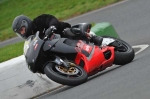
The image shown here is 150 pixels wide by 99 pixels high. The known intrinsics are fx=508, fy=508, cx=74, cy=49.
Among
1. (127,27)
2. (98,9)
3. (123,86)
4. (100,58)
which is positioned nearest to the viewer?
(123,86)

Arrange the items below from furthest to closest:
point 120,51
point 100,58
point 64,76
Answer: point 120,51
point 100,58
point 64,76

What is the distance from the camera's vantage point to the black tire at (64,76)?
25.7ft

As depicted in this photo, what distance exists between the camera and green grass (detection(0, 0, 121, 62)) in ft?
60.0

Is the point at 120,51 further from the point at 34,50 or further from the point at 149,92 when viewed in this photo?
the point at 149,92

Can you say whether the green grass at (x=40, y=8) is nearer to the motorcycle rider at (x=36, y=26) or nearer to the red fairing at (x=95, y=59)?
the motorcycle rider at (x=36, y=26)

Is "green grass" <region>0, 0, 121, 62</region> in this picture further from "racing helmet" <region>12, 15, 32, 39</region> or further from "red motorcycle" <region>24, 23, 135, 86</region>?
"red motorcycle" <region>24, 23, 135, 86</region>

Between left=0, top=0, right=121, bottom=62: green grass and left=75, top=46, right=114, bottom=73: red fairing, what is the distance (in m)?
6.84

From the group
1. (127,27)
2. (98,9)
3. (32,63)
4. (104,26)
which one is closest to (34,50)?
(32,63)

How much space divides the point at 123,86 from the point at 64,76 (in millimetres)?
1550

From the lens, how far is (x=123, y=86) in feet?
21.7

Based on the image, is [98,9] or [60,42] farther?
[98,9]

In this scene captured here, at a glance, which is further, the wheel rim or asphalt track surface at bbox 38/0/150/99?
the wheel rim

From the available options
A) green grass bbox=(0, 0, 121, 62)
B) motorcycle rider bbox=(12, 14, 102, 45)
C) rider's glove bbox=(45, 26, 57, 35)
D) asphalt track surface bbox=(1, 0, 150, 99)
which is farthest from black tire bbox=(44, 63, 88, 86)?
green grass bbox=(0, 0, 121, 62)

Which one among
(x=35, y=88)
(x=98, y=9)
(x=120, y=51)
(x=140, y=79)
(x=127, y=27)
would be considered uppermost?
(x=140, y=79)
